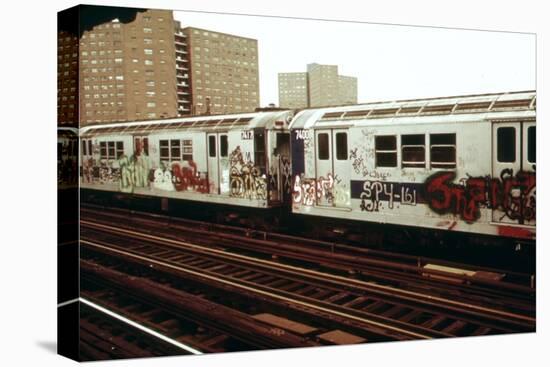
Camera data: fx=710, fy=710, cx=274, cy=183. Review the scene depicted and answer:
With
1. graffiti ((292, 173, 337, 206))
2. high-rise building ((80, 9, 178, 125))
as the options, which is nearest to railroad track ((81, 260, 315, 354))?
graffiti ((292, 173, 337, 206))

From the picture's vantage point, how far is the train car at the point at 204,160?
8.00 metres

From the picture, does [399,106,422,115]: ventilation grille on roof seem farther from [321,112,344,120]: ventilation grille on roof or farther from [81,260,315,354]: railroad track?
[81,260,315,354]: railroad track

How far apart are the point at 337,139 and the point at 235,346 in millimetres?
2893

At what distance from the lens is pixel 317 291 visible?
8562 mm

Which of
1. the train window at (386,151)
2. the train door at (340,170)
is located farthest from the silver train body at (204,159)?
the train window at (386,151)

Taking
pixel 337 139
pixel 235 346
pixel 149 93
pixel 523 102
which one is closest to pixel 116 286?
pixel 235 346

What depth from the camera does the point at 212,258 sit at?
8.47 m

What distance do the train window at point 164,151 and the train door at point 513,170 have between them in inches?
157

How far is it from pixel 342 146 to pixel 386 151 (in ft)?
1.85

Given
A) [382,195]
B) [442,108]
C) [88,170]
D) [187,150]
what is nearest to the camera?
[88,170]

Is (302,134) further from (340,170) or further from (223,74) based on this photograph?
(223,74)

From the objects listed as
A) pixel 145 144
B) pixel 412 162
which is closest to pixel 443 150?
pixel 412 162

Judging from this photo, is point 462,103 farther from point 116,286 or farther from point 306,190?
point 116,286

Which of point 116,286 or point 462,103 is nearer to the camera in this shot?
point 116,286
